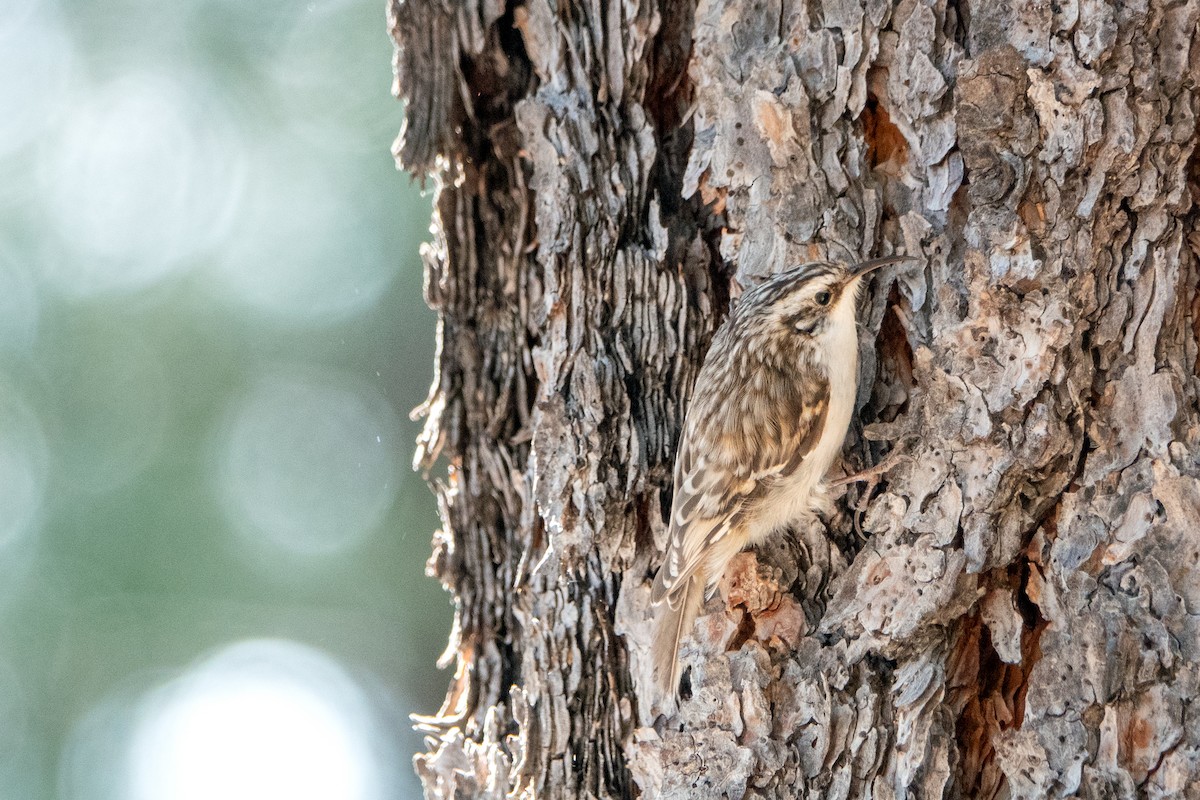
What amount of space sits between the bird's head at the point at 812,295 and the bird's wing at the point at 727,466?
142 mm

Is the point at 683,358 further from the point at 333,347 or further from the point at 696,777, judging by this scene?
the point at 333,347

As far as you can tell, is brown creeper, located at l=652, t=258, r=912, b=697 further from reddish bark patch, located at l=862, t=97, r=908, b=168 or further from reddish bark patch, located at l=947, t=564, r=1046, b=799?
reddish bark patch, located at l=947, t=564, r=1046, b=799

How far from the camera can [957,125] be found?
1.82 metres

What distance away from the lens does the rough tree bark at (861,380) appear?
1722 mm

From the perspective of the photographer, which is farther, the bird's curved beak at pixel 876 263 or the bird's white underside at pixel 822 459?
→ the bird's white underside at pixel 822 459

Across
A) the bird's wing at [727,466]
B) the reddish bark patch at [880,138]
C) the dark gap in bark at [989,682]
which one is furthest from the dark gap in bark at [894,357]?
the dark gap in bark at [989,682]

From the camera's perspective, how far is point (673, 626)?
1948mm

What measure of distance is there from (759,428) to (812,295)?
346 mm

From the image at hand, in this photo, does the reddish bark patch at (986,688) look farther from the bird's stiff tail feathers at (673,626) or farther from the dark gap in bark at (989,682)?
the bird's stiff tail feathers at (673,626)

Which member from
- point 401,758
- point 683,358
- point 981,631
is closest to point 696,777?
point 981,631

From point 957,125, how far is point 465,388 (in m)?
1.07

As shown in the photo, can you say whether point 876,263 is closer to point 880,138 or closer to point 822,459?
point 880,138

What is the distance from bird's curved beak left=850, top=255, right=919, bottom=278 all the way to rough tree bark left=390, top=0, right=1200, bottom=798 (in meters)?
0.03

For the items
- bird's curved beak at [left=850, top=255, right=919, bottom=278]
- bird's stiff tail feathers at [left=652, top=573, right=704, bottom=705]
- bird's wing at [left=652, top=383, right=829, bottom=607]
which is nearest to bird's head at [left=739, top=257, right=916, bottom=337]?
bird's curved beak at [left=850, top=255, right=919, bottom=278]
